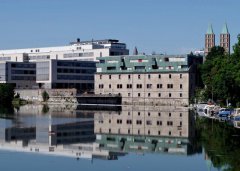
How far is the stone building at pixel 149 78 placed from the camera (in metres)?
123

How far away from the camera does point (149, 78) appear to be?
126750 millimetres

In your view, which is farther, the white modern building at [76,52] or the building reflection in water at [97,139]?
the white modern building at [76,52]

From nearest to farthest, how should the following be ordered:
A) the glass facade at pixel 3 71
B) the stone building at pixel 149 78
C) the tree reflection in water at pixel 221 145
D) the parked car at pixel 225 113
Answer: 1. the tree reflection in water at pixel 221 145
2. the parked car at pixel 225 113
3. the stone building at pixel 149 78
4. the glass facade at pixel 3 71

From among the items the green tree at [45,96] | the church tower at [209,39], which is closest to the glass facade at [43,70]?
the green tree at [45,96]

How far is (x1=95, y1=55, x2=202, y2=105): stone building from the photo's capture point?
123 metres

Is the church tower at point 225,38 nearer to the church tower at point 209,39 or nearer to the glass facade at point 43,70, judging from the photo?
the church tower at point 209,39

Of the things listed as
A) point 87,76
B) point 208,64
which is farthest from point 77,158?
point 87,76

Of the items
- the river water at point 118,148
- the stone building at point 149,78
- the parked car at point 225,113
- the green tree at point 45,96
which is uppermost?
the stone building at point 149,78

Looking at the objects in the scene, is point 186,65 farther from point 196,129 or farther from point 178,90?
point 196,129

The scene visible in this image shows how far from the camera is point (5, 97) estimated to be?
14475 cm

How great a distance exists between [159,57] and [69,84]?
39.1 meters

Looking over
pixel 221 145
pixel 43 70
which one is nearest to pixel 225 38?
pixel 43 70

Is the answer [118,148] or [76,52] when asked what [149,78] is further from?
[118,148]

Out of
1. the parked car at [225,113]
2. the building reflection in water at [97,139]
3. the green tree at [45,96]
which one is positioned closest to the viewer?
the building reflection in water at [97,139]
